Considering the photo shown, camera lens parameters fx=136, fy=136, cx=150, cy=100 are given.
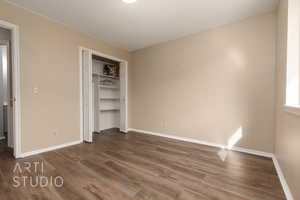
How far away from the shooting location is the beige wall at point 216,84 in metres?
2.36

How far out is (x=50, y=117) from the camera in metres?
2.58

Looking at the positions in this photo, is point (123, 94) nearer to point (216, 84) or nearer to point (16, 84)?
point (16, 84)

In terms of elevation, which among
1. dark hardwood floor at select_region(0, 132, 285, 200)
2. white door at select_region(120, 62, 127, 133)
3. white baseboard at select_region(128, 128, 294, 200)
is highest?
white door at select_region(120, 62, 127, 133)

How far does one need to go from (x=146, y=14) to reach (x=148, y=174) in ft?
8.49

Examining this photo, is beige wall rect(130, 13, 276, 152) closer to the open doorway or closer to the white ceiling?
the white ceiling

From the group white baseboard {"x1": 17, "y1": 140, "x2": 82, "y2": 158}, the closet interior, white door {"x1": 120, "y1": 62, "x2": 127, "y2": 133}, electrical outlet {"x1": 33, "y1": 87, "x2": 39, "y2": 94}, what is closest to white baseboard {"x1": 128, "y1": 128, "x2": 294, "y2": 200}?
white door {"x1": 120, "y1": 62, "x2": 127, "y2": 133}

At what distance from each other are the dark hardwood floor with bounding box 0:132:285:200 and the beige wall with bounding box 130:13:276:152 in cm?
53

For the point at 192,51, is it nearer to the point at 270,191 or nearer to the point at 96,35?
the point at 96,35

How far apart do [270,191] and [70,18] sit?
392cm

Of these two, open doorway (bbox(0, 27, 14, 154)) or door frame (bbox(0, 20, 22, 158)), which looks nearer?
door frame (bbox(0, 20, 22, 158))

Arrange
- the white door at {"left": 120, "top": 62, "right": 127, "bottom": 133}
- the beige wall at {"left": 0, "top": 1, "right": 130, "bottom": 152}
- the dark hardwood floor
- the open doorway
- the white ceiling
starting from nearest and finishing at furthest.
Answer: the dark hardwood floor, the white ceiling, the beige wall at {"left": 0, "top": 1, "right": 130, "bottom": 152}, the open doorway, the white door at {"left": 120, "top": 62, "right": 127, "bottom": 133}

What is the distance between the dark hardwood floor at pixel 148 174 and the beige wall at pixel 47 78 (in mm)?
419

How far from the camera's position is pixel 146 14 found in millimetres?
2412

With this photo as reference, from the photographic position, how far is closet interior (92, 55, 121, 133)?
3.89 metres
